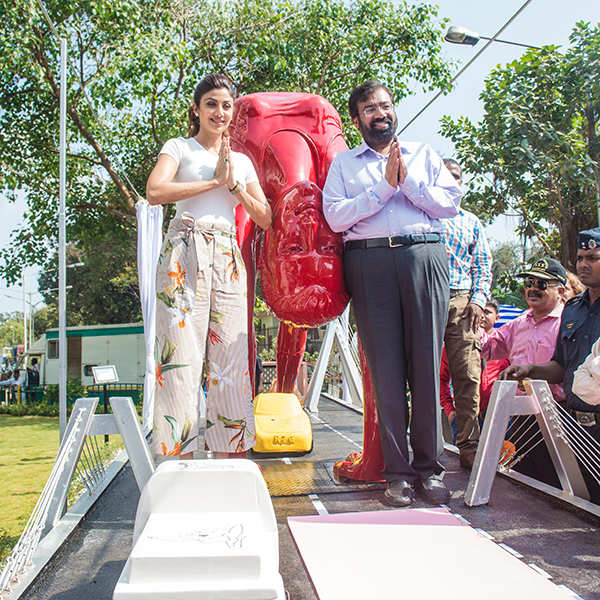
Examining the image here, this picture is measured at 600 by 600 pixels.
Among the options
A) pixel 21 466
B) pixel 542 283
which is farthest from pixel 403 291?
pixel 21 466

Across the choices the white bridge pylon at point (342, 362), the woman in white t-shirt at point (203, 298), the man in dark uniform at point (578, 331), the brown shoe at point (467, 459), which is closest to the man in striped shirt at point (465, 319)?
the brown shoe at point (467, 459)

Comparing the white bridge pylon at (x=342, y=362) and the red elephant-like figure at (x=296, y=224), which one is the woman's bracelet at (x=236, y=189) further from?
the white bridge pylon at (x=342, y=362)

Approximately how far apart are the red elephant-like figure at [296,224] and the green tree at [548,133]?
8.18 meters

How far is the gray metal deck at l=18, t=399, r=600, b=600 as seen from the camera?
5.03 feet

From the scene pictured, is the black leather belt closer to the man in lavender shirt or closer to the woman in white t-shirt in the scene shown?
the man in lavender shirt

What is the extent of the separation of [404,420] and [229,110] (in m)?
1.41

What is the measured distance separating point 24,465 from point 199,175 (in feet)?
23.5

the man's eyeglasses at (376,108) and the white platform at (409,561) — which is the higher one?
the man's eyeglasses at (376,108)

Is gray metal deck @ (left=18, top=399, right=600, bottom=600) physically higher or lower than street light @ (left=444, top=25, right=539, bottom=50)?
lower

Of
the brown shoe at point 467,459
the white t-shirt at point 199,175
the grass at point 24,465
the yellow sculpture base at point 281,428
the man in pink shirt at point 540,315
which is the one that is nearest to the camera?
the white t-shirt at point 199,175

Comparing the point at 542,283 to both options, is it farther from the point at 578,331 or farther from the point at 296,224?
the point at 296,224

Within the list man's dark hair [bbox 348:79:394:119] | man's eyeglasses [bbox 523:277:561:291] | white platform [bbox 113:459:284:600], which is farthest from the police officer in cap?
white platform [bbox 113:459:284:600]

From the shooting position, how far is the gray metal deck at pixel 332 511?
1.53 metres

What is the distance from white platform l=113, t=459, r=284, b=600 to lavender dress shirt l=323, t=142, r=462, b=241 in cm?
125
